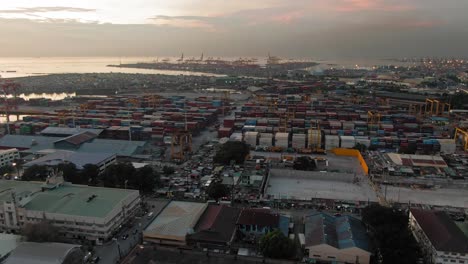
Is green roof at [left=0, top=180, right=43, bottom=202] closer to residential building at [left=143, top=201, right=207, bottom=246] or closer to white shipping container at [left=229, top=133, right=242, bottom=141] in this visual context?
residential building at [left=143, top=201, right=207, bottom=246]

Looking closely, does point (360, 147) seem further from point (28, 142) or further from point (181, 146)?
point (28, 142)

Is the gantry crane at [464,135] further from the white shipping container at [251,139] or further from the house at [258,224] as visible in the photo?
the house at [258,224]

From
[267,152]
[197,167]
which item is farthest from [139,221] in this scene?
[267,152]

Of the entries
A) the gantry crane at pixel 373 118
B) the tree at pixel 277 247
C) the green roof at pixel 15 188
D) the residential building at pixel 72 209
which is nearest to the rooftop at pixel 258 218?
the tree at pixel 277 247

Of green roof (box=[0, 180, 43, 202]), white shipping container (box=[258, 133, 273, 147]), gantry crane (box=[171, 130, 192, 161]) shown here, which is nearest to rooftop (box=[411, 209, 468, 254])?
white shipping container (box=[258, 133, 273, 147])

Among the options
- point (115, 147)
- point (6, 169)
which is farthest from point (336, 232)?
point (6, 169)

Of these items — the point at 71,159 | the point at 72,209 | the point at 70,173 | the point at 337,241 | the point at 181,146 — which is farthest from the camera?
the point at 181,146
